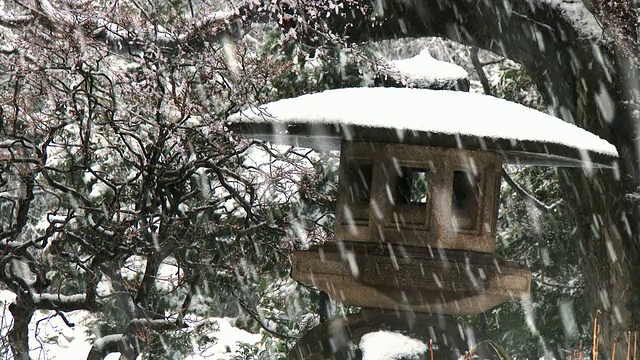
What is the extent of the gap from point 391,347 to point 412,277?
433 mm

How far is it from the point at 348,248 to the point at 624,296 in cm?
353

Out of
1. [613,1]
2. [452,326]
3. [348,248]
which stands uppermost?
[613,1]

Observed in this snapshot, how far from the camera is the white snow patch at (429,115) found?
426 cm

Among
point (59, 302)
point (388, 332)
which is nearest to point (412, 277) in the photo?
point (388, 332)

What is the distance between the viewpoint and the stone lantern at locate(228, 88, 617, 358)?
14.2 feet

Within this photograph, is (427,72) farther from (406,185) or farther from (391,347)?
(391,347)

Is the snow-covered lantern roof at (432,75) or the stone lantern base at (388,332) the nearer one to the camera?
the stone lantern base at (388,332)

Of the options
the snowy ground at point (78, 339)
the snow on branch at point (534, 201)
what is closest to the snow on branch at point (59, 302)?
the snowy ground at point (78, 339)

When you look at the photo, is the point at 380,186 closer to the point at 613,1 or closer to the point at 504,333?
the point at 613,1

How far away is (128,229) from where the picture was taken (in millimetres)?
6348

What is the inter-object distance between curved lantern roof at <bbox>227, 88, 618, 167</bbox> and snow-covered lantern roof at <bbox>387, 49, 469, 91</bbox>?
0.34m

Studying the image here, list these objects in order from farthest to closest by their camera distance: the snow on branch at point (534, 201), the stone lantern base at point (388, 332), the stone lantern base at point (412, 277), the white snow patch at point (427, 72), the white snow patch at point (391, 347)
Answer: the snow on branch at point (534, 201)
the white snow patch at point (427, 72)
the stone lantern base at point (388, 332)
the white snow patch at point (391, 347)
the stone lantern base at point (412, 277)

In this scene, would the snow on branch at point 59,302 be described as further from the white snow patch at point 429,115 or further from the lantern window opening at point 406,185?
the lantern window opening at point 406,185

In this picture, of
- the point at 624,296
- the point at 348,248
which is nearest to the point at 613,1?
the point at 624,296
